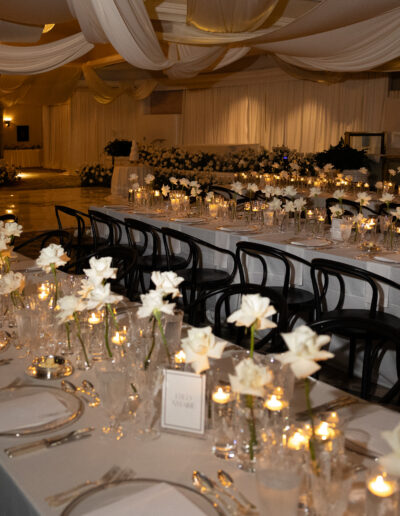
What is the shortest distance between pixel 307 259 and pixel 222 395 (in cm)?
338

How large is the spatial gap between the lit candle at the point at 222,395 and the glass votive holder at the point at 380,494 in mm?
512

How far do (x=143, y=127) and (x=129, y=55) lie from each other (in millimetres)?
17524

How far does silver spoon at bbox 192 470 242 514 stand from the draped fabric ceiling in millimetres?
3859

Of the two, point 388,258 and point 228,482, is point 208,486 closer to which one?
point 228,482

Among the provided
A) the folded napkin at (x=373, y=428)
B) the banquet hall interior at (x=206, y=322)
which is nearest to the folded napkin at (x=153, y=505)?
the banquet hall interior at (x=206, y=322)

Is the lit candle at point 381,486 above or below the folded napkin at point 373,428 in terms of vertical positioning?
above

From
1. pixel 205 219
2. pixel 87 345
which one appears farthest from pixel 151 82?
pixel 87 345

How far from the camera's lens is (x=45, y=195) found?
16.0 m

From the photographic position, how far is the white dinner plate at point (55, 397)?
1838mm

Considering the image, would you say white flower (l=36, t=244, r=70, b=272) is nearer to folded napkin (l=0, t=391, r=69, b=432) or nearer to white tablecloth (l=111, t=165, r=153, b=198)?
folded napkin (l=0, t=391, r=69, b=432)

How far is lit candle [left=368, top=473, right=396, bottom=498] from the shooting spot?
1.34 meters

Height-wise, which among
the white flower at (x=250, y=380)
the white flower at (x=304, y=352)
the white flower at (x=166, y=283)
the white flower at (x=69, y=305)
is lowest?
the white flower at (x=250, y=380)

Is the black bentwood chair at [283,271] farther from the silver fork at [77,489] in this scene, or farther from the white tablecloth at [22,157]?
the white tablecloth at [22,157]

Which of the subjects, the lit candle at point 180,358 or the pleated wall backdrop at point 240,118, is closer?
the lit candle at point 180,358
